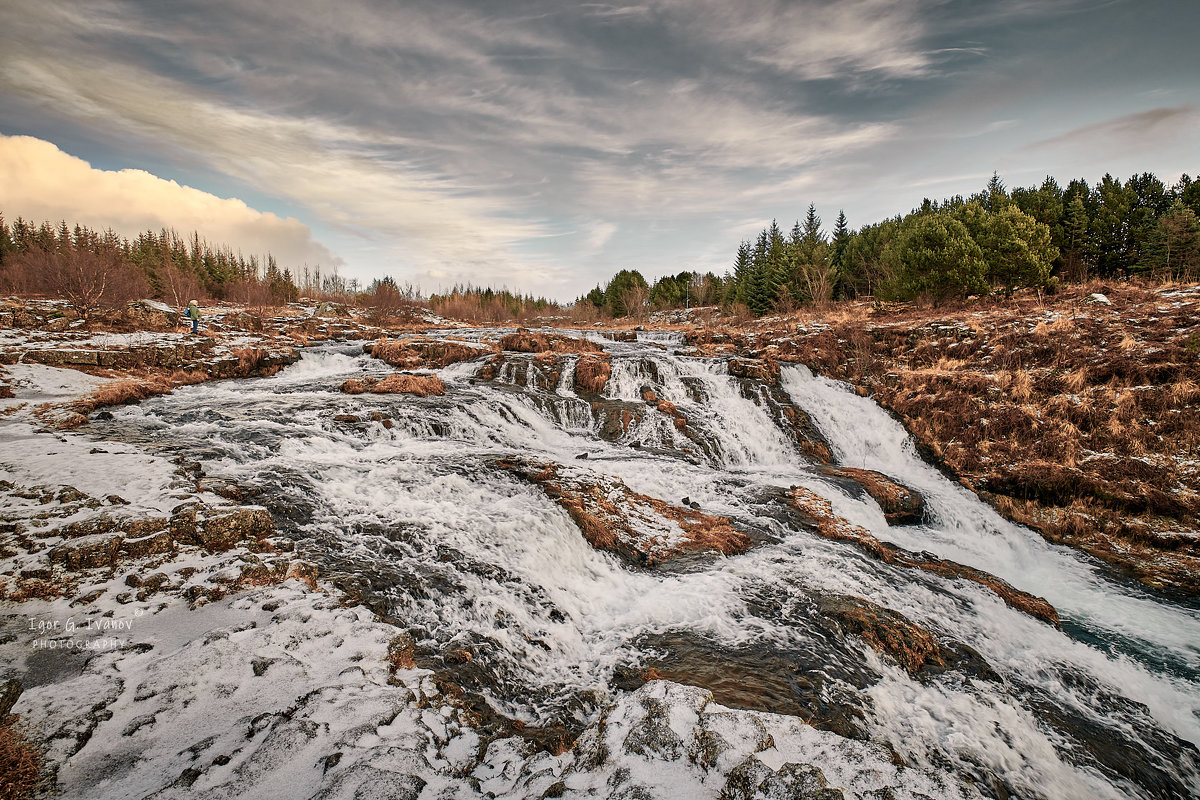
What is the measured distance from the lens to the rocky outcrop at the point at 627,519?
27.9ft

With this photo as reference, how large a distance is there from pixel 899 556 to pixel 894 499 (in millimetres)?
3232

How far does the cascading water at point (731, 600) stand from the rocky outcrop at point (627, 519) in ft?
1.20

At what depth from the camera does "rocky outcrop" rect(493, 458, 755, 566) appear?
27.9 ft

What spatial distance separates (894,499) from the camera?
38.4 ft

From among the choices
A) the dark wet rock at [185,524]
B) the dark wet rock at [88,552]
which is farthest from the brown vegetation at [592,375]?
the dark wet rock at [88,552]

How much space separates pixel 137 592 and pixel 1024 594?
534 inches

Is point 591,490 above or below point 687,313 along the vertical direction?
below

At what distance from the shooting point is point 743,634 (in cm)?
626

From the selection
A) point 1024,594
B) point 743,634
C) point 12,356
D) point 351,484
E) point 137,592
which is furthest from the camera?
point 12,356

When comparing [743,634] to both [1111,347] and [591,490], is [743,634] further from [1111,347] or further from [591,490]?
[1111,347]

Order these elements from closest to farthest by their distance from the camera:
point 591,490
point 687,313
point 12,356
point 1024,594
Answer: point 1024,594
point 591,490
point 12,356
point 687,313

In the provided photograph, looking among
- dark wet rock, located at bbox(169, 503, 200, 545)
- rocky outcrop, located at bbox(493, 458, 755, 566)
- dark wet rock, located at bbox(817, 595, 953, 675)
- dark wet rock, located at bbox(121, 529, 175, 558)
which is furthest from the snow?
dark wet rock, located at bbox(817, 595, 953, 675)

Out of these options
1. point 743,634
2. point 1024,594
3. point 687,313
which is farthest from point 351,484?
point 687,313

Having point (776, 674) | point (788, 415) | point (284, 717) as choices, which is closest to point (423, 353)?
point (788, 415)
